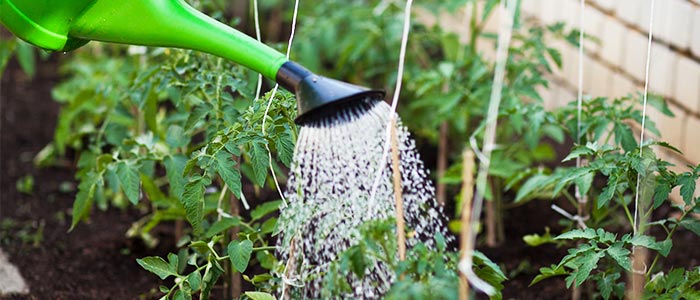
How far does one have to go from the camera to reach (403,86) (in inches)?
144

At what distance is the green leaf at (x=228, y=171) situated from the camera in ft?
6.42

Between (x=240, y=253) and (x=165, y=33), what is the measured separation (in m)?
0.45

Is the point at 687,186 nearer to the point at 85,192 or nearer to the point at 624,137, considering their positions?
the point at 624,137

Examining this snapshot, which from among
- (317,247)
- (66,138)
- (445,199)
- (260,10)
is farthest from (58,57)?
(317,247)

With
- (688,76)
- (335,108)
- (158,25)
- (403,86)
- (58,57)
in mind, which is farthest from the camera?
(58,57)

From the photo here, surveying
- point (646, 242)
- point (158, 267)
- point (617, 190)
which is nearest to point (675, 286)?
point (646, 242)

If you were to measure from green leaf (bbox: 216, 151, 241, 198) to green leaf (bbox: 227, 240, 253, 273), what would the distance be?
10cm

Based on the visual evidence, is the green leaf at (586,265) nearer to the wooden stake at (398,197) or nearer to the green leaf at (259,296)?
the wooden stake at (398,197)

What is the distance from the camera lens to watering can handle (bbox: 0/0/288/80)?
1.86 m

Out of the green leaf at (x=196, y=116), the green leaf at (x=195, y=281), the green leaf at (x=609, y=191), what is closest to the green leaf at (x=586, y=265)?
the green leaf at (x=609, y=191)

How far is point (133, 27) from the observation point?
1.96 metres

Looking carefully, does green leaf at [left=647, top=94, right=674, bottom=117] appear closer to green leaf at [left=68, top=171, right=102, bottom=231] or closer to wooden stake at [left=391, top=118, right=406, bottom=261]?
wooden stake at [left=391, top=118, right=406, bottom=261]

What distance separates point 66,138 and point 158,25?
1.44m

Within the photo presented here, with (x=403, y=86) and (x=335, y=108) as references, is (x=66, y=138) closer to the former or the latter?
(x=403, y=86)
